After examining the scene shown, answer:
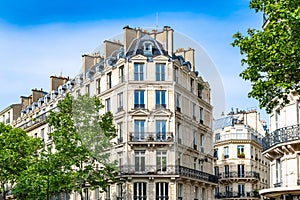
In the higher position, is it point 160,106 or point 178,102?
point 178,102

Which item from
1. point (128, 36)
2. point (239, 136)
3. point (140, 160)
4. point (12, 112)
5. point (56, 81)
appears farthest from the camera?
point (12, 112)

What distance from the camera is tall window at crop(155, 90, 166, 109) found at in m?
49.2

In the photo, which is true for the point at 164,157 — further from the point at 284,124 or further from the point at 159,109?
the point at 284,124

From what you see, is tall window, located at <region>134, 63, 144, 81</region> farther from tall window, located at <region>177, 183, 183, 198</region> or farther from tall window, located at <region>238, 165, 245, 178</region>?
tall window, located at <region>238, 165, 245, 178</region>

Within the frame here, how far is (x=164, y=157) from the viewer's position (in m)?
49.6

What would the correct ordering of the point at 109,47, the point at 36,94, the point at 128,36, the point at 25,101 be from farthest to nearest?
the point at 25,101 < the point at 36,94 < the point at 109,47 < the point at 128,36

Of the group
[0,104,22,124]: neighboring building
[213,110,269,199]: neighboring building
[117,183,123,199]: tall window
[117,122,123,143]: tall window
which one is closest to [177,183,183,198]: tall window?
[117,183,123,199]: tall window

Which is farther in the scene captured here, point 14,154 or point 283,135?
point 14,154

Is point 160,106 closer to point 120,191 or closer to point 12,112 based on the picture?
point 120,191

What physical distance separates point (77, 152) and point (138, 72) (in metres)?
11.5

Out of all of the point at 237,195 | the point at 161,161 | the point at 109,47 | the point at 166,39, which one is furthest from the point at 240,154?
the point at 166,39

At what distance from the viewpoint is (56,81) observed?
6669 centimetres

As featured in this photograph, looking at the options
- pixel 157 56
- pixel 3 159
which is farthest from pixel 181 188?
pixel 3 159

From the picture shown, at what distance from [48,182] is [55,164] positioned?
1.22 meters
